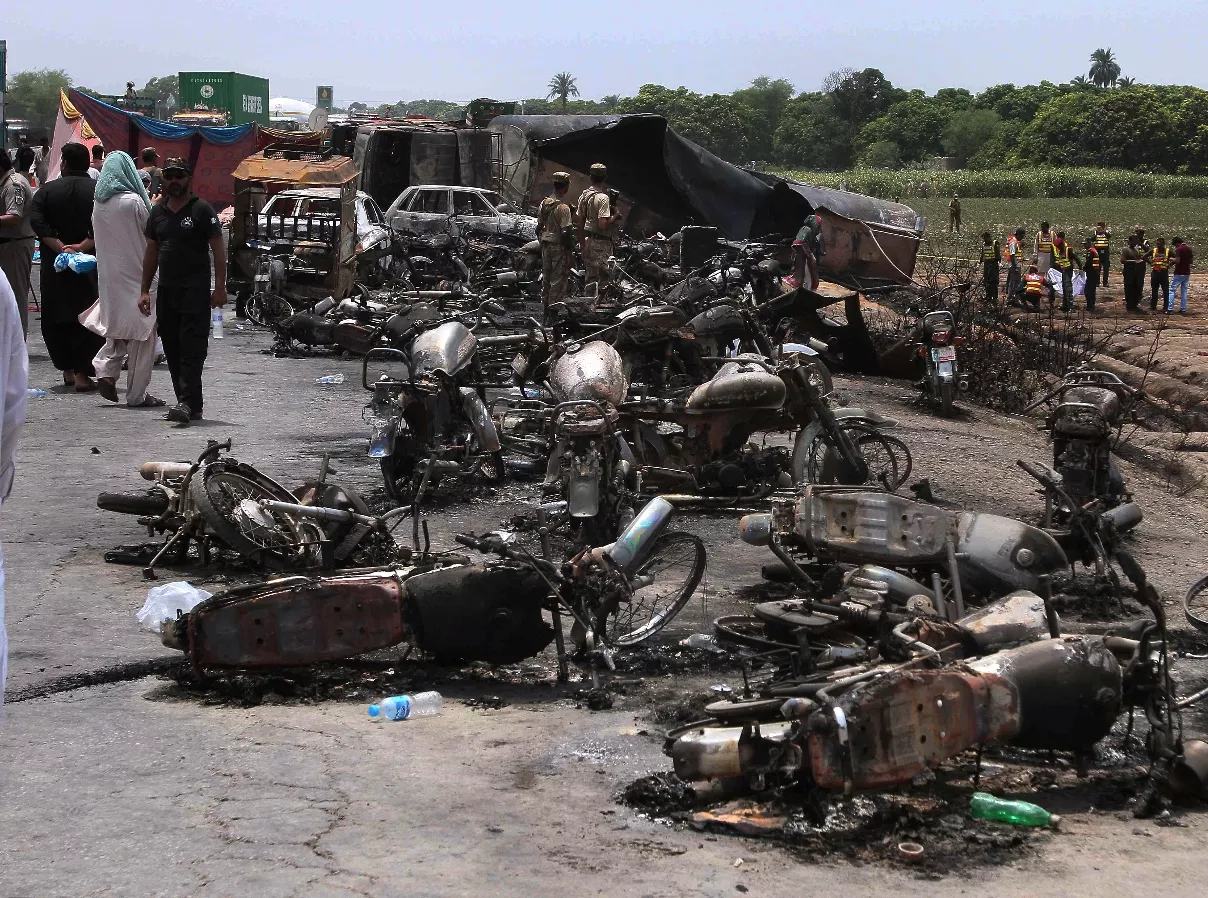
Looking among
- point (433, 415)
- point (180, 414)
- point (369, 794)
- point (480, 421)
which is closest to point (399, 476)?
point (433, 415)

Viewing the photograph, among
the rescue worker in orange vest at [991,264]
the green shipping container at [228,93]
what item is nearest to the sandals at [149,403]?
the rescue worker in orange vest at [991,264]

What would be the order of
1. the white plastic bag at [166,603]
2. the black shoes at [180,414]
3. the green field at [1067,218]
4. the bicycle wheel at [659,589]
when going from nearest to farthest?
the white plastic bag at [166,603], the bicycle wheel at [659,589], the black shoes at [180,414], the green field at [1067,218]

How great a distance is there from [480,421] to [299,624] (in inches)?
147

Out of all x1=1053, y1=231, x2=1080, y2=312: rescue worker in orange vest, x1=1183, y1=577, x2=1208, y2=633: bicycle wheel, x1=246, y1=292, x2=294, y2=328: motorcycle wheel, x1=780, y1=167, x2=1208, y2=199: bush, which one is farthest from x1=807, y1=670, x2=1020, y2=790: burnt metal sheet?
x1=780, y1=167, x2=1208, y2=199: bush

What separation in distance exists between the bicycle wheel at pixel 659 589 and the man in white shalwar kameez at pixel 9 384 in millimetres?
3066

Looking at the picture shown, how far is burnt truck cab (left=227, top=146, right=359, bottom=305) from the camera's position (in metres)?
17.6

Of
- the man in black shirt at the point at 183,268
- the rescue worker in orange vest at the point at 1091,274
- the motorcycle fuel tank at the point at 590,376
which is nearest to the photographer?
the motorcycle fuel tank at the point at 590,376

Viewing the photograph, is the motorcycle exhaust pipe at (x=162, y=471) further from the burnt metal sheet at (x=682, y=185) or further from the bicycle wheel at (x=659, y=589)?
the burnt metal sheet at (x=682, y=185)

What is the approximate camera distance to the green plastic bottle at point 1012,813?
4.38 m

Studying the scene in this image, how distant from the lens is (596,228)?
16.1m

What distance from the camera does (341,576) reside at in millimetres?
5621

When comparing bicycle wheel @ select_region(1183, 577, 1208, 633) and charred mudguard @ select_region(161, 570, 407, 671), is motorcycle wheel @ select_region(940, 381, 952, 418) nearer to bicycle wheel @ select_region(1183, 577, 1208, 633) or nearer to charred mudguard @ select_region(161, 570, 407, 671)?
bicycle wheel @ select_region(1183, 577, 1208, 633)

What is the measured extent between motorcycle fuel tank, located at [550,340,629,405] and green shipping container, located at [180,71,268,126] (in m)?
52.2

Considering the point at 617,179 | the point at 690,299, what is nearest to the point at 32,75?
the point at 617,179
